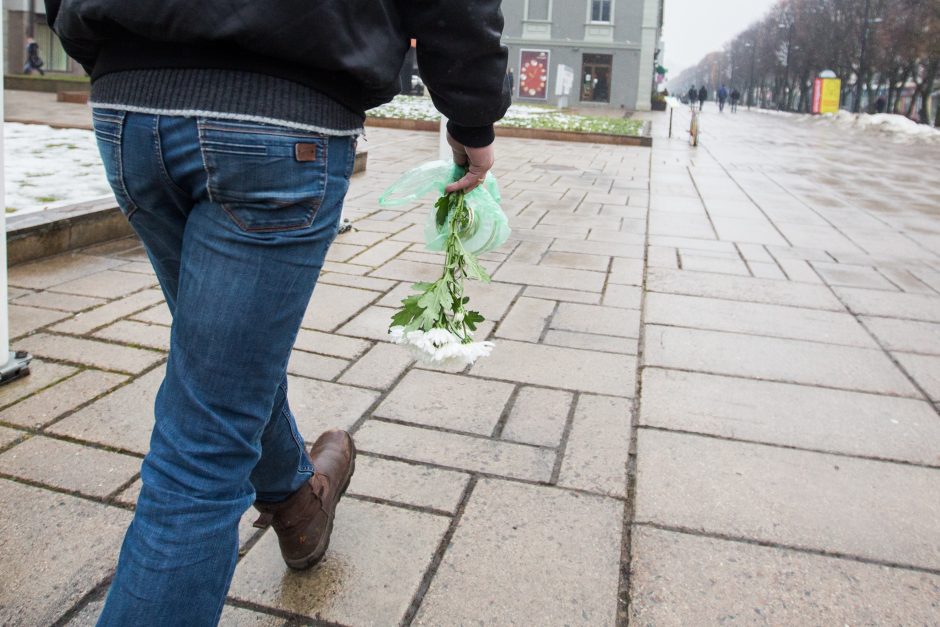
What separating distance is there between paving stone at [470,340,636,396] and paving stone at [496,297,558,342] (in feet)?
0.39

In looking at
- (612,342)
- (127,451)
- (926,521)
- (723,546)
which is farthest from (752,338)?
(127,451)

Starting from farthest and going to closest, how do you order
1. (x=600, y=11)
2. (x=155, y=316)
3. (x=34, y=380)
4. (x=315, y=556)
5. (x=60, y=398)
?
(x=600, y=11)
(x=155, y=316)
(x=34, y=380)
(x=60, y=398)
(x=315, y=556)

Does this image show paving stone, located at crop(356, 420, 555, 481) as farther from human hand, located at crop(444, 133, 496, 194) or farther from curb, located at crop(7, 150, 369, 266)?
curb, located at crop(7, 150, 369, 266)

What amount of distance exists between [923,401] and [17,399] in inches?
120

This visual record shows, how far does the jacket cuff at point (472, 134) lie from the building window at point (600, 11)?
1637 inches

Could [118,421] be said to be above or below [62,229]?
below

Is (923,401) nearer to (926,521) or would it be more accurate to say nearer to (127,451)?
(926,521)

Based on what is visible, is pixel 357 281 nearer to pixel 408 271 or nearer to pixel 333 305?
pixel 408 271

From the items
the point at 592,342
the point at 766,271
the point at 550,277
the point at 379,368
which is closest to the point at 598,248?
the point at 550,277

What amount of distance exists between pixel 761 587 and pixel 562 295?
243 cm

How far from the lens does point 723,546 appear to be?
1.94 metres

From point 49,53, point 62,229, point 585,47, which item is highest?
point 585,47

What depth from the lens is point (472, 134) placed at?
1508mm

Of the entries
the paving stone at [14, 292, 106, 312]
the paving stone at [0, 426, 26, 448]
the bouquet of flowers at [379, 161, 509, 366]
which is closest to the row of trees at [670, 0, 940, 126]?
the paving stone at [14, 292, 106, 312]
